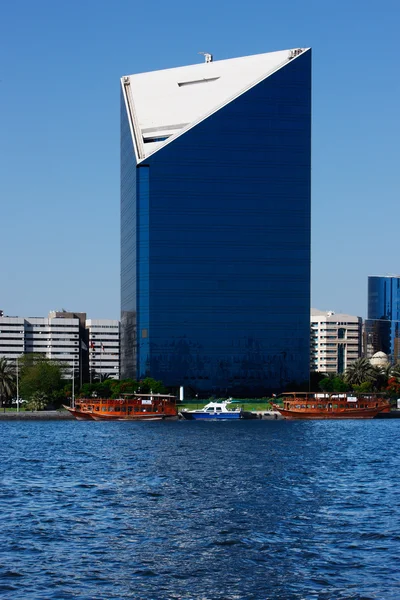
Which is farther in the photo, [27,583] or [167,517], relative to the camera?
[167,517]

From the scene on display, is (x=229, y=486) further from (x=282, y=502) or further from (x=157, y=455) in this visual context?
(x=157, y=455)

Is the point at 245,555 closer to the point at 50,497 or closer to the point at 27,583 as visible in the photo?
the point at 27,583

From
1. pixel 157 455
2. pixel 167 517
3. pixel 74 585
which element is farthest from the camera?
pixel 157 455

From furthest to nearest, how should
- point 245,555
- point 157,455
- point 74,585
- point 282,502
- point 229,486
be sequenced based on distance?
point 157,455 < point 229,486 < point 282,502 < point 245,555 < point 74,585

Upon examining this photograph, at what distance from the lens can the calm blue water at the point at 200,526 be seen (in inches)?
1741

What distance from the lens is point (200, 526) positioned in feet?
192

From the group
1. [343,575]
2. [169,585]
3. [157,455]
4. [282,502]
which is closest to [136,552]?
[169,585]

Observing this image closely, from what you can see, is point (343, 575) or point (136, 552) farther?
point (136, 552)

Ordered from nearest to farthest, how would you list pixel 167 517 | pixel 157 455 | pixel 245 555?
pixel 245 555 → pixel 167 517 → pixel 157 455

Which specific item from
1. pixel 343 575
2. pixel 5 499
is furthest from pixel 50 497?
pixel 343 575

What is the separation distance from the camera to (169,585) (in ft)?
144

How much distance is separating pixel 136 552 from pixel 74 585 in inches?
286

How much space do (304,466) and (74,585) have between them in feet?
176

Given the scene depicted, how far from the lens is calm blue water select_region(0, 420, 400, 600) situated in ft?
145
